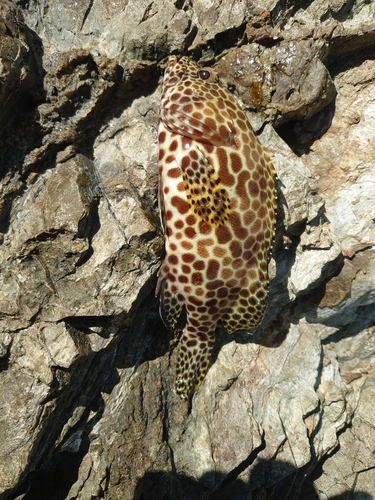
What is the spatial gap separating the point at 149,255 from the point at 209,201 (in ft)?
3.06

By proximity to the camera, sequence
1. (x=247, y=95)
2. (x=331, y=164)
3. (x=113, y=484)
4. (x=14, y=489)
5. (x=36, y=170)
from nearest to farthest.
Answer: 1. (x=14, y=489)
2. (x=36, y=170)
3. (x=113, y=484)
4. (x=247, y=95)
5. (x=331, y=164)

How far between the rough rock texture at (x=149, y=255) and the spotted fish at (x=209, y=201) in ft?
1.16

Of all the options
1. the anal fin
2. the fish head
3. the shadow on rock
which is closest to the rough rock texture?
the shadow on rock

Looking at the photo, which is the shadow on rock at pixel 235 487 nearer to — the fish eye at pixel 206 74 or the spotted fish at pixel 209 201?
the spotted fish at pixel 209 201

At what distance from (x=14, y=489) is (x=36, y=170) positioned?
3432 millimetres

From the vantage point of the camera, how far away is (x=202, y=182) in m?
3.88

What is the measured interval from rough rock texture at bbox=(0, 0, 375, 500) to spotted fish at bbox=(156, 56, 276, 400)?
1.16 ft

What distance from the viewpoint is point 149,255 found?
4.16 m

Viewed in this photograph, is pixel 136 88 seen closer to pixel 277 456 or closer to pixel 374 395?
pixel 277 456

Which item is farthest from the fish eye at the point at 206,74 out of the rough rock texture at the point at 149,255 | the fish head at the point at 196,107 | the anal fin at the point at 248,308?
the anal fin at the point at 248,308

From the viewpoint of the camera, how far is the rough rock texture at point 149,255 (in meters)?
3.87

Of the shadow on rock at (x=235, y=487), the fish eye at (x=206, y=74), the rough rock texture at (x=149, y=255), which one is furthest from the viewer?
the shadow on rock at (x=235, y=487)

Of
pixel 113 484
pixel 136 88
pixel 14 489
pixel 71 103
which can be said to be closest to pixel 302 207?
pixel 136 88

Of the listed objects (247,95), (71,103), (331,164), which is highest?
(71,103)
